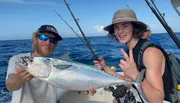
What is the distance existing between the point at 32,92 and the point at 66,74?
801 millimetres

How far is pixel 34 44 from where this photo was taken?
2.85 m

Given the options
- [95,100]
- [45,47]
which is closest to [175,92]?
[45,47]

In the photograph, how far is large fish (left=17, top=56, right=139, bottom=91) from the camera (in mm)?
2057

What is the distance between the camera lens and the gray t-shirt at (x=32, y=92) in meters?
2.62

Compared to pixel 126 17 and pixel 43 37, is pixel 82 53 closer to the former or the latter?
pixel 43 37

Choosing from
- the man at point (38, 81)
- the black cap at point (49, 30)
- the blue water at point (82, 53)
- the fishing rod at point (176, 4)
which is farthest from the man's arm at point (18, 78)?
the blue water at point (82, 53)

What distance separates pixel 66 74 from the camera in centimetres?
218

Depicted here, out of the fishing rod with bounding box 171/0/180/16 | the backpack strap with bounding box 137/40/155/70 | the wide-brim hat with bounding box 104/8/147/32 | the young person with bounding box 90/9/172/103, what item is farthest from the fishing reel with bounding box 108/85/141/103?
the fishing rod with bounding box 171/0/180/16

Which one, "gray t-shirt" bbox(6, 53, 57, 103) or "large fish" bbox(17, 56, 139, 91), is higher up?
"large fish" bbox(17, 56, 139, 91)

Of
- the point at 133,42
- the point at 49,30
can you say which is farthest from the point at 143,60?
the point at 49,30

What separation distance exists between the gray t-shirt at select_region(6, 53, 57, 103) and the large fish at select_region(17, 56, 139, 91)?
52cm

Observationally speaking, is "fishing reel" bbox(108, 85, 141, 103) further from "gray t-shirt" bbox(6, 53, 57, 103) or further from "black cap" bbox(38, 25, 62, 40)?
"black cap" bbox(38, 25, 62, 40)

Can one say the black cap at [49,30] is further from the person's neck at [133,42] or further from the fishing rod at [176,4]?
the fishing rod at [176,4]

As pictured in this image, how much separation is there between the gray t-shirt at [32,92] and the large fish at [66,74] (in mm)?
521
